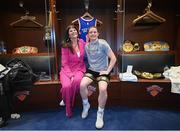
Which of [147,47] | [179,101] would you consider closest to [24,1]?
[147,47]

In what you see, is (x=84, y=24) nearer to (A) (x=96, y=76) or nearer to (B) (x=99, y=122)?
(A) (x=96, y=76)

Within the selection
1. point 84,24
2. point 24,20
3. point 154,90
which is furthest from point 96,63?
point 24,20

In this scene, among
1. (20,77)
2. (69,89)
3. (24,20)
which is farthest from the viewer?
(24,20)

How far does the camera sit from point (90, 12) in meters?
3.13

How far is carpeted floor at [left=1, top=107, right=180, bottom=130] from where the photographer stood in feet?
7.42

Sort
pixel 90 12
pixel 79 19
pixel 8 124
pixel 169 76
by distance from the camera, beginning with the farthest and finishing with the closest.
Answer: pixel 90 12 < pixel 79 19 < pixel 169 76 < pixel 8 124

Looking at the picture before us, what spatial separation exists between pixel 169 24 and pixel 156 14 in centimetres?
26

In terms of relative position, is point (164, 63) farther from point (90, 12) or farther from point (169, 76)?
point (90, 12)

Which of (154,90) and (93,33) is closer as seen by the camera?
(93,33)

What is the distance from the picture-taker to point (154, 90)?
2656mm

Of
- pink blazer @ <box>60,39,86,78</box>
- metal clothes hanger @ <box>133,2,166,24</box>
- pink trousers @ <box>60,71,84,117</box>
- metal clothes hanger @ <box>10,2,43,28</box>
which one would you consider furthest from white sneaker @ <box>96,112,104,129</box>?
metal clothes hanger @ <box>10,2,43,28</box>

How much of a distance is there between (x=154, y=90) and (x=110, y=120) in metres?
0.73

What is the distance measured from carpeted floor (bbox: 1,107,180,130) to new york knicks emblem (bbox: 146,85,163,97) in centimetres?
23

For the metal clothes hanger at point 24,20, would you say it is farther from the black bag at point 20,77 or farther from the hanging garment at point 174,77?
the hanging garment at point 174,77
